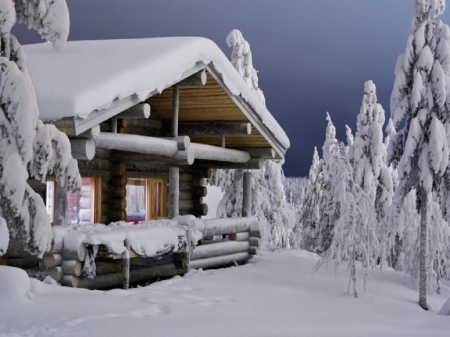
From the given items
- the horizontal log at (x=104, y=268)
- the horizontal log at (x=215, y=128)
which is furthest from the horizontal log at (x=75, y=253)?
the horizontal log at (x=215, y=128)

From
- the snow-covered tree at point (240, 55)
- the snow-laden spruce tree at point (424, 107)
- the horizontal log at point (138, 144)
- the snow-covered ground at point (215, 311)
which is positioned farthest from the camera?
the snow-covered tree at point (240, 55)

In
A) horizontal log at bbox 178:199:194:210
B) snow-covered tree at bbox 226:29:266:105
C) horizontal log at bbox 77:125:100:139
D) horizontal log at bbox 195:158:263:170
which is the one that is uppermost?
snow-covered tree at bbox 226:29:266:105

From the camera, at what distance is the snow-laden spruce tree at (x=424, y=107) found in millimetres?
15336

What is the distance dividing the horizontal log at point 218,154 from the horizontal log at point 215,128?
20.7 inches

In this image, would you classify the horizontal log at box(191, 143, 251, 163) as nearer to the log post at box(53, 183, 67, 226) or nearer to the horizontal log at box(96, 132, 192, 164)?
the horizontal log at box(96, 132, 192, 164)

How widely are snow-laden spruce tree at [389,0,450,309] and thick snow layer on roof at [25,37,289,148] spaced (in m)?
3.71

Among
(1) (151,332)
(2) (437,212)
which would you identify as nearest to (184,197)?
(2) (437,212)

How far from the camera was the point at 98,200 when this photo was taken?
1702 centimetres

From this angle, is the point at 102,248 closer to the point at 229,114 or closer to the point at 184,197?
the point at 229,114

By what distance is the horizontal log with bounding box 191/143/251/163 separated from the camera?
640 inches

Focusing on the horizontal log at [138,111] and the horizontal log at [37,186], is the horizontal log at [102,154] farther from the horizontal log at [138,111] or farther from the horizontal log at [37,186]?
the horizontal log at [138,111]

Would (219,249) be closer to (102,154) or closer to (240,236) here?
(240,236)

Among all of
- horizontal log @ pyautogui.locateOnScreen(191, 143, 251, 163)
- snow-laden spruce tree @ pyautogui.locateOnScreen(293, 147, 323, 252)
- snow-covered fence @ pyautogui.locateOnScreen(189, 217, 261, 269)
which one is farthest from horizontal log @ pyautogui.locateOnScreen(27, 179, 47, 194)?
snow-laden spruce tree @ pyautogui.locateOnScreen(293, 147, 323, 252)

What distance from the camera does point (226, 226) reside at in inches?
682
